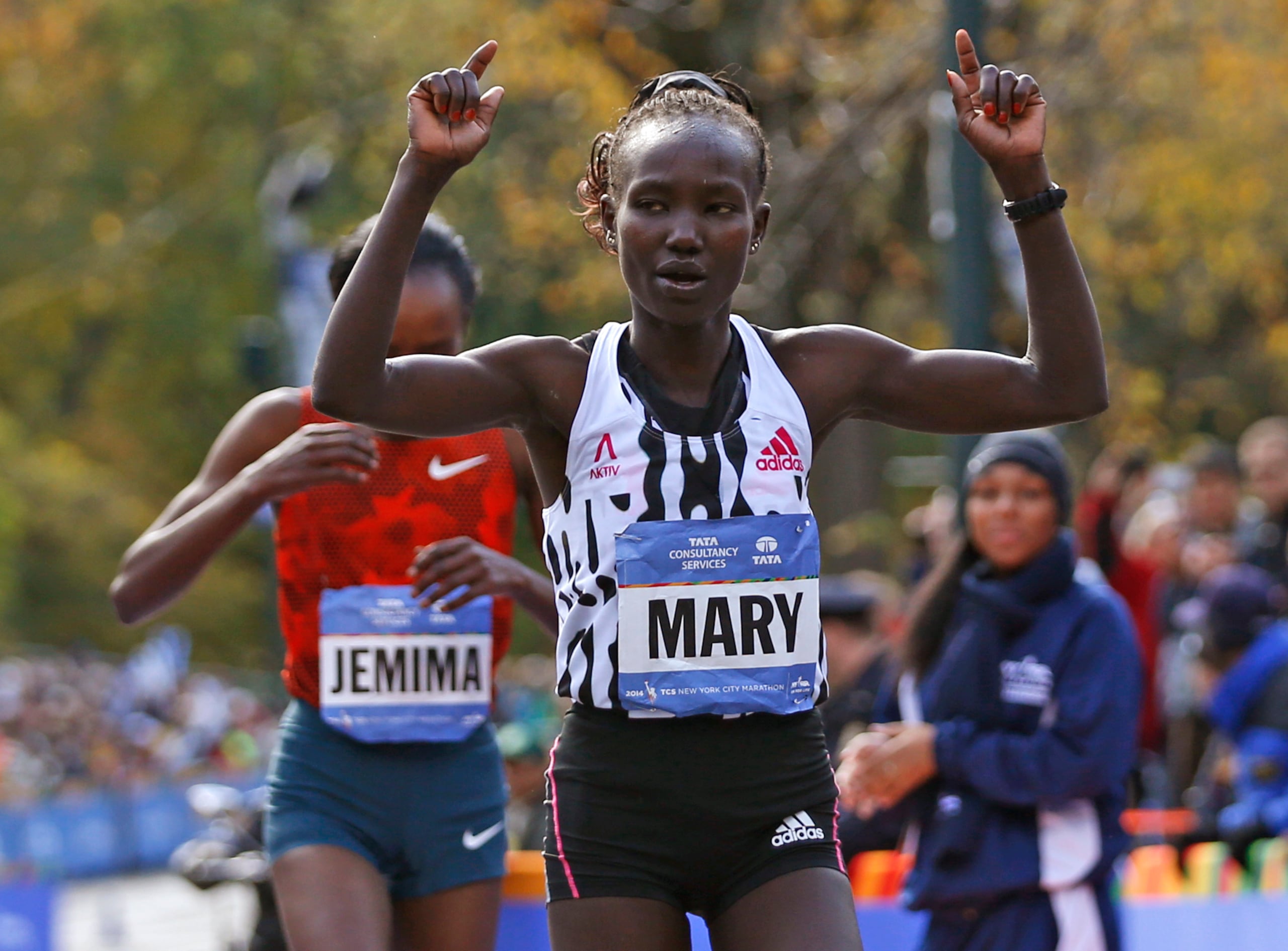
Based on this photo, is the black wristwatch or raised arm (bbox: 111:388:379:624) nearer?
the black wristwatch

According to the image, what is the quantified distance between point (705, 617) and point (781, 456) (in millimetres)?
316

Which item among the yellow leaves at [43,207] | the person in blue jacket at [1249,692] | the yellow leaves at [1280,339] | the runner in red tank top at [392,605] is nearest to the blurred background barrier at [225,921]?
the person in blue jacket at [1249,692]

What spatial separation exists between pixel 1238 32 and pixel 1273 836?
34.5 ft

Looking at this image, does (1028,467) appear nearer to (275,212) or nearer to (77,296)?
(275,212)

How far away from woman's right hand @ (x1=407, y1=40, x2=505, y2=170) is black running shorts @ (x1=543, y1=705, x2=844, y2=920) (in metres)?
0.98

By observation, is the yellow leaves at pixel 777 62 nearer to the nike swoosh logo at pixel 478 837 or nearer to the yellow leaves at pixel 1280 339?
the yellow leaves at pixel 1280 339

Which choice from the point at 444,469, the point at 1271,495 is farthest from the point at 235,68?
the point at 444,469

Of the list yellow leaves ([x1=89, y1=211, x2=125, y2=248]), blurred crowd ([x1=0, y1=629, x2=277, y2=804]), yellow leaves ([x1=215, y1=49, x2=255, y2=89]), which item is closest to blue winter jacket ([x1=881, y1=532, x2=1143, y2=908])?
blurred crowd ([x1=0, y1=629, x2=277, y2=804])

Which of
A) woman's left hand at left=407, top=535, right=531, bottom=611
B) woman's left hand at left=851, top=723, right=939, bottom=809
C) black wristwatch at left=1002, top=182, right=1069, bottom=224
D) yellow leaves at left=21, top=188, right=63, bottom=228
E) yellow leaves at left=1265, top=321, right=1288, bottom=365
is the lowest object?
woman's left hand at left=851, top=723, right=939, bottom=809

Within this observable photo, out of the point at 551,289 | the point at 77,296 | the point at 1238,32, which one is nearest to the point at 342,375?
the point at 551,289

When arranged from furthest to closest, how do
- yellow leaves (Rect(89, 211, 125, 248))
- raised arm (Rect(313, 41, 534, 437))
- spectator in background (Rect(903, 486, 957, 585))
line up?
yellow leaves (Rect(89, 211, 125, 248))
spectator in background (Rect(903, 486, 957, 585))
raised arm (Rect(313, 41, 534, 437))

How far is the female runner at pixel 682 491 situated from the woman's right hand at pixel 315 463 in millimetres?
938

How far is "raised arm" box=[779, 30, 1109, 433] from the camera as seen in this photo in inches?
131

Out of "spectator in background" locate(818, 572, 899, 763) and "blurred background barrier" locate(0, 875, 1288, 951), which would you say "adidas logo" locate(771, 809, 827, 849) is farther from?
"spectator in background" locate(818, 572, 899, 763)
